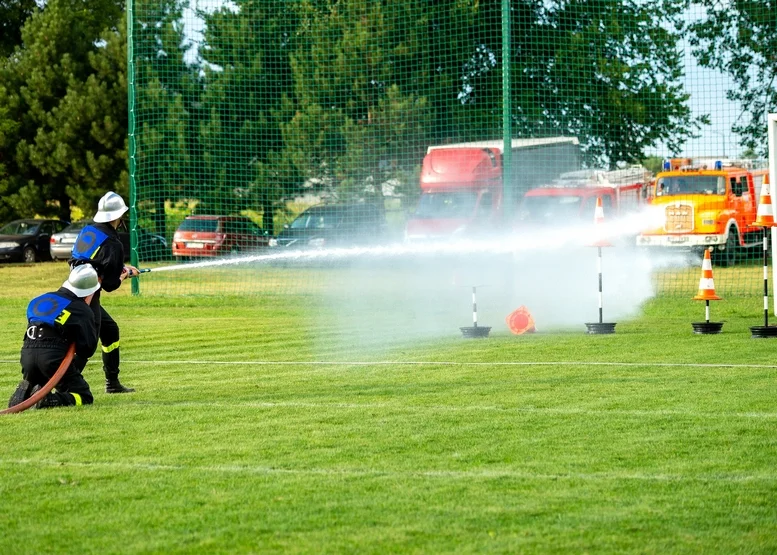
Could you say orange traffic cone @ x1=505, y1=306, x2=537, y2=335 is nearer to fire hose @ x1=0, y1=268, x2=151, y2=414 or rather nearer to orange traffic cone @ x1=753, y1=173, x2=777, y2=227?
orange traffic cone @ x1=753, y1=173, x2=777, y2=227

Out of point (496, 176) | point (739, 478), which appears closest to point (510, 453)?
point (739, 478)

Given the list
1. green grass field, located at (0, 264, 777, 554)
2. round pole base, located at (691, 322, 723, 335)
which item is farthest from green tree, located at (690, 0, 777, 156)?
green grass field, located at (0, 264, 777, 554)

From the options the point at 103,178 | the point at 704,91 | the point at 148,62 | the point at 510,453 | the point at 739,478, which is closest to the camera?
the point at 739,478

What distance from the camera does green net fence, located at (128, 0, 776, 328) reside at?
915 inches

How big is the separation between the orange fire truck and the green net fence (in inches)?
2.4

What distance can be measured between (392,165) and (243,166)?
11.7 ft

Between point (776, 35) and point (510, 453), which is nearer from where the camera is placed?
point (510, 453)

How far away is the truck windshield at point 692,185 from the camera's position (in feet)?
94.4

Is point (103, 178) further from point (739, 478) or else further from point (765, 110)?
point (739, 478)

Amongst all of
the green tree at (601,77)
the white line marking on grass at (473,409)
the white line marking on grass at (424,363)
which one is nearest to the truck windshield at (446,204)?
the green tree at (601,77)

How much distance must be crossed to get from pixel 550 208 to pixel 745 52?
5.89m

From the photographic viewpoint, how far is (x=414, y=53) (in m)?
27.1

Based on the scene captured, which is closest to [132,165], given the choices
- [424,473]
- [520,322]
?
[520,322]

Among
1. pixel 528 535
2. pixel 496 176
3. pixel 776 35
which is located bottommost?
pixel 528 535
